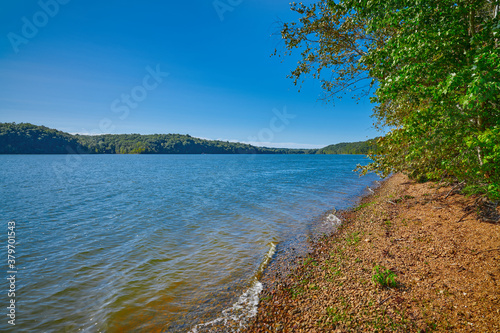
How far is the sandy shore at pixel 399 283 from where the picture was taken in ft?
18.2

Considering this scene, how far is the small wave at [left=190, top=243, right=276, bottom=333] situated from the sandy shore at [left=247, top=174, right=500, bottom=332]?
327 millimetres

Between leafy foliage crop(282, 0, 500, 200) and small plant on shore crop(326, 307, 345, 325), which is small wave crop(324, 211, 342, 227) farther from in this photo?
small plant on shore crop(326, 307, 345, 325)

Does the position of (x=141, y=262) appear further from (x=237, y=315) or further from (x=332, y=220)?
(x=332, y=220)

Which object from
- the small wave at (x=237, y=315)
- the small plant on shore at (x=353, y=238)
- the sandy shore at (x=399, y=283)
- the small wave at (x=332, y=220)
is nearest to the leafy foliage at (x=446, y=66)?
the sandy shore at (x=399, y=283)

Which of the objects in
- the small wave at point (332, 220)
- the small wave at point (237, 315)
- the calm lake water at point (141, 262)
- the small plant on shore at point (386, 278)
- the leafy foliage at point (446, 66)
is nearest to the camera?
the leafy foliage at point (446, 66)

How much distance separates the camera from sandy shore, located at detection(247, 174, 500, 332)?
5562 mm

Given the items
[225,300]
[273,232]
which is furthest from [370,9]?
[273,232]

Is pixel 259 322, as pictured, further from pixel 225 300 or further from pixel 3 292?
pixel 3 292

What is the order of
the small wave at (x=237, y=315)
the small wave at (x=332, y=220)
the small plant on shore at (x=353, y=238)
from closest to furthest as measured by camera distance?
1. the small wave at (x=237, y=315)
2. the small plant on shore at (x=353, y=238)
3. the small wave at (x=332, y=220)

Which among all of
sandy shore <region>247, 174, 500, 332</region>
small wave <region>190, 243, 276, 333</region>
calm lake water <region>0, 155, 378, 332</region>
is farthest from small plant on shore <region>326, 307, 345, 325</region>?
calm lake water <region>0, 155, 378, 332</region>

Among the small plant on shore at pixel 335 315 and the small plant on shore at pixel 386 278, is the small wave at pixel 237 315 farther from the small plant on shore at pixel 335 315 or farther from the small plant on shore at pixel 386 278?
the small plant on shore at pixel 386 278

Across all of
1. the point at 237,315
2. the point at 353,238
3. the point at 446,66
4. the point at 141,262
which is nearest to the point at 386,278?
the point at 237,315

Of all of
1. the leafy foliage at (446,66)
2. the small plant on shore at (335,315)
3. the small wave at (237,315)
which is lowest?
the small wave at (237,315)

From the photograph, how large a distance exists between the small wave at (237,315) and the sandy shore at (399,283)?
327 millimetres
